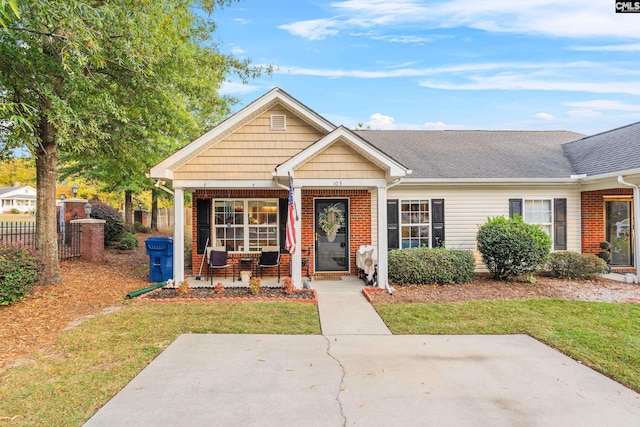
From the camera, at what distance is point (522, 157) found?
11.7 metres

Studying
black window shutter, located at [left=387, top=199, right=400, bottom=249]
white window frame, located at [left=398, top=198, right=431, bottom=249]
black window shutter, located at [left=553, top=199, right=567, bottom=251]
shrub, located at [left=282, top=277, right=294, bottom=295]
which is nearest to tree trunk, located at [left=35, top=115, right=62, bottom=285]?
shrub, located at [left=282, top=277, right=294, bottom=295]

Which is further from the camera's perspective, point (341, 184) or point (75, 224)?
point (75, 224)

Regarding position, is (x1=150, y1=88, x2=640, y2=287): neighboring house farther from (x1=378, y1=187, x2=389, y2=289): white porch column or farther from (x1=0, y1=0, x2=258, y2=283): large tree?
(x1=0, y1=0, x2=258, y2=283): large tree

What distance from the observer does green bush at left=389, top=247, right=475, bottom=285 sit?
8602mm

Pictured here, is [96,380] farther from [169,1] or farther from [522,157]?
[522,157]

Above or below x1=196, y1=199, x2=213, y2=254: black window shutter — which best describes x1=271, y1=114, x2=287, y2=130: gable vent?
above

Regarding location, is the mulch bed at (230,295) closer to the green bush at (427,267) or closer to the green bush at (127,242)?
the green bush at (427,267)

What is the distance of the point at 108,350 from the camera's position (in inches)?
182

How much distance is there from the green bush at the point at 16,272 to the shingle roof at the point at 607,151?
14230 mm

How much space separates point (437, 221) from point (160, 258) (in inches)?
312

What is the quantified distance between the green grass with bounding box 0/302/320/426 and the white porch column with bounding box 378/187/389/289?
216cm

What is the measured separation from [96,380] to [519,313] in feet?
22.1

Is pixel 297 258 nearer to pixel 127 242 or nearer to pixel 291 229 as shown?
pixel 291 229

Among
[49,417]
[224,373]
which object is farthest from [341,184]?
[49,417]
